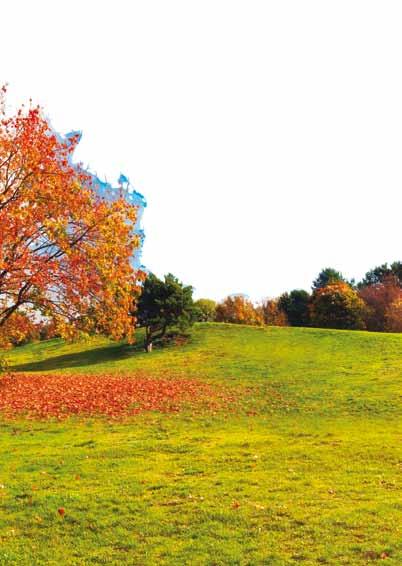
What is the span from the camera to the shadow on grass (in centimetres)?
4647

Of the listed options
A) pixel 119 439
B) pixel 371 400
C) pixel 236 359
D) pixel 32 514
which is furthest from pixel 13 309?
pixel 236 359

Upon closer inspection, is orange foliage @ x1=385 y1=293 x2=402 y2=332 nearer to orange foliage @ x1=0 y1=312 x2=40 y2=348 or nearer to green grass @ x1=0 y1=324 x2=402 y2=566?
green grass @ x1=0 y1=324 x2=402 y2=566

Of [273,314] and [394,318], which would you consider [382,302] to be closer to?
[394,318]

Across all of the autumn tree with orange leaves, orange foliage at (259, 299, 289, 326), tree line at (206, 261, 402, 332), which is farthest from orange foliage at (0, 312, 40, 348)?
orange foliage at (259, 299, 289, 326)

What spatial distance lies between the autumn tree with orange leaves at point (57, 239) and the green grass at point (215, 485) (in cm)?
550

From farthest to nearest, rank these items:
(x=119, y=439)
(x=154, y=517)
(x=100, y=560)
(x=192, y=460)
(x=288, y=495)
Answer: (x=119, y=439) → (x=192, y=460) → (x=288, y=495) → (x=154, y=517) → (x=100, y=560)

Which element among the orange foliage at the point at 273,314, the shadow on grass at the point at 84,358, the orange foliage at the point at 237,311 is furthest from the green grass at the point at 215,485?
the orange foliage at the point at 273,314

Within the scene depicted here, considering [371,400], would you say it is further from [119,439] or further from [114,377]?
[114,377]

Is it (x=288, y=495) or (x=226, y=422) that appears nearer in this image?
(x=288, y=495)

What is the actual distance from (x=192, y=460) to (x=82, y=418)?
27.7 feet

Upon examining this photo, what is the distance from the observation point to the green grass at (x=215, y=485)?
30.1 feet

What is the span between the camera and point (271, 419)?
22.1 metres

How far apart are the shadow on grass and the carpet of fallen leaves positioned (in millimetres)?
12079

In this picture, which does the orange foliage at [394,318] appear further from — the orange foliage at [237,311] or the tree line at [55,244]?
the tree line at [55,244]
